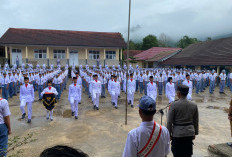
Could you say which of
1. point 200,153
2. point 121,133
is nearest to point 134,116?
point 121,133

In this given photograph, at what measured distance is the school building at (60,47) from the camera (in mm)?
25906

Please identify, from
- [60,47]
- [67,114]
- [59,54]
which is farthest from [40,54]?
[67,114]

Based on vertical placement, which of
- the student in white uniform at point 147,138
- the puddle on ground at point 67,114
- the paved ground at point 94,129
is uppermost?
the student in white uniform at point 147,138

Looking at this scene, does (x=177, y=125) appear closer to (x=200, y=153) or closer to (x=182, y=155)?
(x=182, y=155)

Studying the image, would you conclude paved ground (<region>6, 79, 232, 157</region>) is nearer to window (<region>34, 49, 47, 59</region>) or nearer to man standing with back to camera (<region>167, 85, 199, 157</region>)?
man standing with back to camera (<region>167, 85, 199, 157</region>)

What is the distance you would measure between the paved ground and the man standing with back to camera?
5.88 ft

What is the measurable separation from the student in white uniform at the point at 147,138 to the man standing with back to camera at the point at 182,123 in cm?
121

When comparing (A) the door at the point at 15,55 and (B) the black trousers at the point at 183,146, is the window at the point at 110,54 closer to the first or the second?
(A) the door at the point at 15,55

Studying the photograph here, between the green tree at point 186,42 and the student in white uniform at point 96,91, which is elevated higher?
the green tree at point 186,42

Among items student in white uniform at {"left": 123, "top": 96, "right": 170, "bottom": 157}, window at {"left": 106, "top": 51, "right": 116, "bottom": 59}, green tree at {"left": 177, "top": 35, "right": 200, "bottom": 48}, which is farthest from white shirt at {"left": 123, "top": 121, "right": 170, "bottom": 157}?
green tree at {"left": 177, "top": 35, "right": 200, "bottom": 48}

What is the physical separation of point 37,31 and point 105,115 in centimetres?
2577

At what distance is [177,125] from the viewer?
3.29 m

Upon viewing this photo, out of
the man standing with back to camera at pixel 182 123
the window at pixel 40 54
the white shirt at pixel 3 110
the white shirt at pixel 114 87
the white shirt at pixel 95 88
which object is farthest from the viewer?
the window at pixel 40 54

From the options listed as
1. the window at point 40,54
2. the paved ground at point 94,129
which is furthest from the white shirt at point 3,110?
the window at point 40,54
